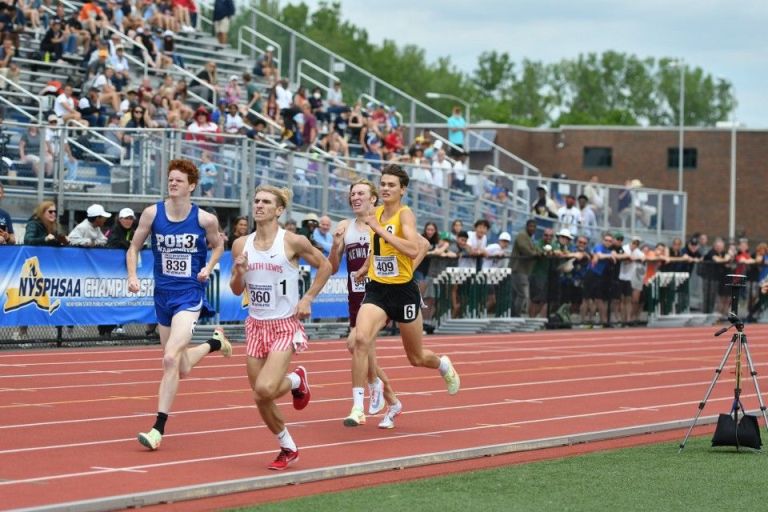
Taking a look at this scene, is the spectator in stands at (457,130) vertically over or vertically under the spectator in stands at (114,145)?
over

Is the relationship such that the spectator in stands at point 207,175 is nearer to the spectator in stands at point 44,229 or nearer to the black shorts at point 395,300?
the spectator in stands at point 44,229

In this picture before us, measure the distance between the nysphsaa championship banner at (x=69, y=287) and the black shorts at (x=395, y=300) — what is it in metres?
6.52

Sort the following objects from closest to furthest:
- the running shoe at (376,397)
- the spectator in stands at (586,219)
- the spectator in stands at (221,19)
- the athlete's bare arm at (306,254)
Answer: the athlete's bare arm at (306,254) → the running shoe at (376,397) → the spectator in stands at (586,219) → the spectator in stands at (221,19)

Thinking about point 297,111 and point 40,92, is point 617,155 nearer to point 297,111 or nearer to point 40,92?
point 297,111

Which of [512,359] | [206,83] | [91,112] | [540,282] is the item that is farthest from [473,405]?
[206,83]

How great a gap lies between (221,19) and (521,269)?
39.1 feet

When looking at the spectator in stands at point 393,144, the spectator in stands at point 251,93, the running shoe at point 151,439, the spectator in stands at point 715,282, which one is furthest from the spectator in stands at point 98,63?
the running shoe at point 151,439

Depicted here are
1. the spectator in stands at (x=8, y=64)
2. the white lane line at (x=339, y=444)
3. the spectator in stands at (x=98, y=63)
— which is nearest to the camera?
the white lane line at (x=339, y=444)

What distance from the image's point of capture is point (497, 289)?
27203 millimetres

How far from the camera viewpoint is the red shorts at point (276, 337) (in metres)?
10.2

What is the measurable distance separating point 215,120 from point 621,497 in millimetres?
20217

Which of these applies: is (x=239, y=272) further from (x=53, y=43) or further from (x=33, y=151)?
(x=53, y=43)

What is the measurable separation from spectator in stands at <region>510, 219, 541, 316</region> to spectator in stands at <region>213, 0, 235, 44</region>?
1113 centimetres

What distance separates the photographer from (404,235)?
40.1 ft
